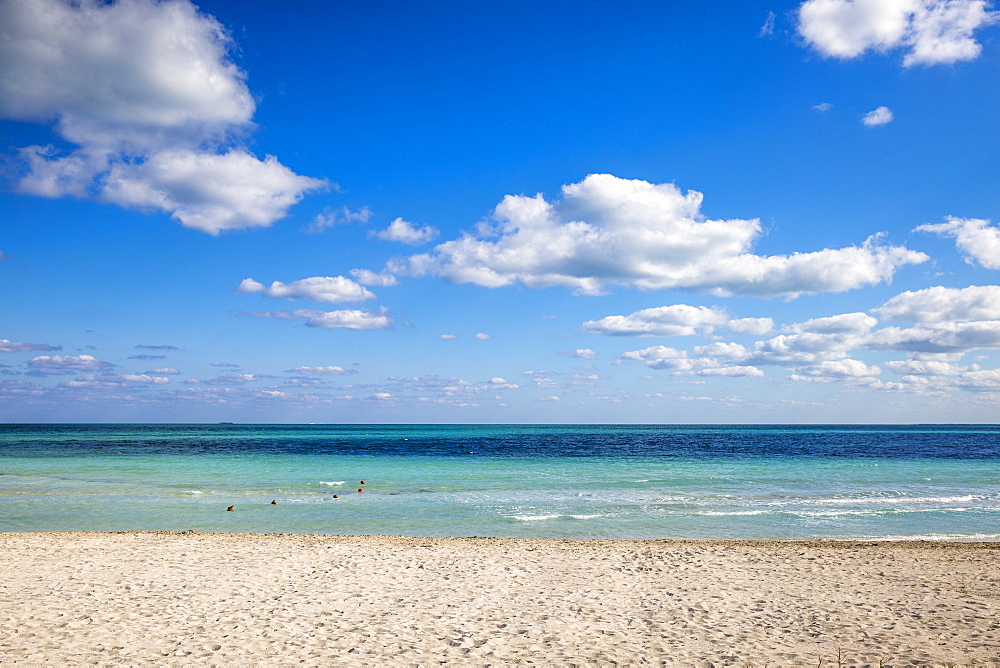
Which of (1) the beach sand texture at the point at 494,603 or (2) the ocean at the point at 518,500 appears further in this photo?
(2) the ocean at the point at 518,500

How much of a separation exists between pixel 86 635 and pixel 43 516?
48.1 ft

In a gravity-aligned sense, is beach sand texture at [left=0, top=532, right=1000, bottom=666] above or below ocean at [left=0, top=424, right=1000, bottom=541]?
above

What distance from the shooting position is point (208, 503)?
22.6 m

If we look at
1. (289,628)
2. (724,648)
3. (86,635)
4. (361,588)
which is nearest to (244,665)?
(289,628)

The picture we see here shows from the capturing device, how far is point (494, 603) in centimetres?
1029

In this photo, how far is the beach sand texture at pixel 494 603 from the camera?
8.02m

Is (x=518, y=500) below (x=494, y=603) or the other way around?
below

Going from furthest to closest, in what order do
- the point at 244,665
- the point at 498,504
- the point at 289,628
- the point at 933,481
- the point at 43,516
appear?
the point at 933,481, the point at 498,504, the point at 43,516, the point at 289,628, the point at 244,665

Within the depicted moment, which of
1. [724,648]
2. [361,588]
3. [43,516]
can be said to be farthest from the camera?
[43,516]

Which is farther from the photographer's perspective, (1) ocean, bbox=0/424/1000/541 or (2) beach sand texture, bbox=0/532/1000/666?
(1) ocean, bbox=0/424/1000/541

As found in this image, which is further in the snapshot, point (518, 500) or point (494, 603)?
point (518, 500)

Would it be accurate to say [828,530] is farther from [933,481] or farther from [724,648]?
[933,481]

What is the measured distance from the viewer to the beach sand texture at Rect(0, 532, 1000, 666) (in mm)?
8016

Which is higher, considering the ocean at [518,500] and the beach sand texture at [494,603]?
the beach sand texture at [494,603]
